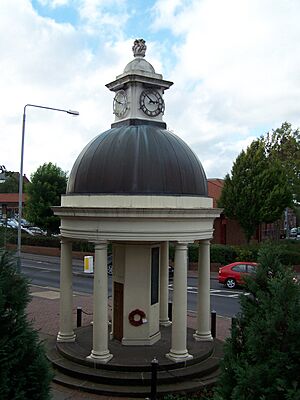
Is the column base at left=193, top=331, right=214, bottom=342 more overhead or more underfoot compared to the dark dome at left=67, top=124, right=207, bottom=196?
more underfoot

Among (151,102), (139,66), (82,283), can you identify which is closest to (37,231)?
(82,283)

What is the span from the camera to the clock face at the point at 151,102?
1330 centimetres

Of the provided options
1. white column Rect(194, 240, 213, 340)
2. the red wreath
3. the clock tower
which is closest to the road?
white column Rect(194, 240, 213, 340)

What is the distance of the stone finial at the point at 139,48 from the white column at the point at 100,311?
19.8 feet

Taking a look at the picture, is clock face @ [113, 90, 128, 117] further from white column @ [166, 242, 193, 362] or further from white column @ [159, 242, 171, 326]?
white column @ [159, 242, 171, 326]

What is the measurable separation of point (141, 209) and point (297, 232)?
6041 centimetres

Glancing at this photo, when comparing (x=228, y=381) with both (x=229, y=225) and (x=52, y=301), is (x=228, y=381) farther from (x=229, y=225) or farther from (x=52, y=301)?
(x=229, y=225)

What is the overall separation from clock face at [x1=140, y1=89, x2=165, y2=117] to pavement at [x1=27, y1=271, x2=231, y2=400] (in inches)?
249

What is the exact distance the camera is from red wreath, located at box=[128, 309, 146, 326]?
42.8 feet

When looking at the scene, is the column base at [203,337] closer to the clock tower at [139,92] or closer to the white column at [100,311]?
the white column at [100,311]

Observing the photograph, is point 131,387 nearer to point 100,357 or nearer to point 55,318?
point 100,357

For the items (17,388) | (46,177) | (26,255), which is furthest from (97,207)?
(26,255)

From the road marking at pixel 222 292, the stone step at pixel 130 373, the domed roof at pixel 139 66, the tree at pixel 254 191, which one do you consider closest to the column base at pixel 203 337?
the stone step at pixel 130 373

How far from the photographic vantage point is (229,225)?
42.5m
